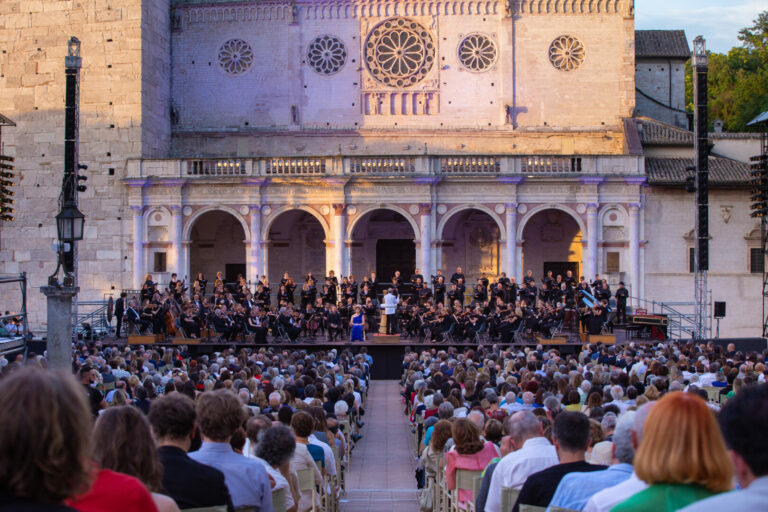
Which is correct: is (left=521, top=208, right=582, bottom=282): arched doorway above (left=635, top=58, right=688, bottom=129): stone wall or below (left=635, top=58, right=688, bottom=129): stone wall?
below

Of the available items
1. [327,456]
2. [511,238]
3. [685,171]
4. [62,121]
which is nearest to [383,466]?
[327,456]

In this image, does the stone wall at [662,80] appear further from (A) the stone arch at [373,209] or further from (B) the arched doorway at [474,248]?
(A) the stone arch at [373,209]

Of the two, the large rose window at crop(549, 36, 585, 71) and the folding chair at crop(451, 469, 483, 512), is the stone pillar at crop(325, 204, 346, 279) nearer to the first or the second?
the large rose window at crop(549, 36, 585, 71)

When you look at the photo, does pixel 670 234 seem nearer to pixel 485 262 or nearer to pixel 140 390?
pixel 485 262

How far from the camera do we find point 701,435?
3.64m

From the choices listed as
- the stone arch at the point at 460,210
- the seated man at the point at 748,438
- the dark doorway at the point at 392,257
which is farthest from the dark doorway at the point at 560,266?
the seated man at the point at 748,438

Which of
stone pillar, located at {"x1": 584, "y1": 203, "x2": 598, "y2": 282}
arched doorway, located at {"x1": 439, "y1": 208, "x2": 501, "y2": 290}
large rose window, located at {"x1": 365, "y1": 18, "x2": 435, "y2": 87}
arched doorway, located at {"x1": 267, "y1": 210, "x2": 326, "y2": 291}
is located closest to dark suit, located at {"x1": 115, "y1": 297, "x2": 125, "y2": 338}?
arched doorway, located at {"x1": 267, "y1": 210, "x2": 326, "y2": 291}

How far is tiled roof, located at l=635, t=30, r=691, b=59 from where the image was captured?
1688 inches

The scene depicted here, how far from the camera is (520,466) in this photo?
22.8ft

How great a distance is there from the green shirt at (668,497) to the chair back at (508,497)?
3.13m

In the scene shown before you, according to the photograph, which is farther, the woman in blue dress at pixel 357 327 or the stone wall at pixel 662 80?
the stone wall at pixel 662 80

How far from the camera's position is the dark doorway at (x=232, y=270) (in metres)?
36.3

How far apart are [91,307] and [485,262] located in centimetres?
1516

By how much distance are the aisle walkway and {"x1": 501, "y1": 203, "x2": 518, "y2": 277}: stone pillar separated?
12433 mm
